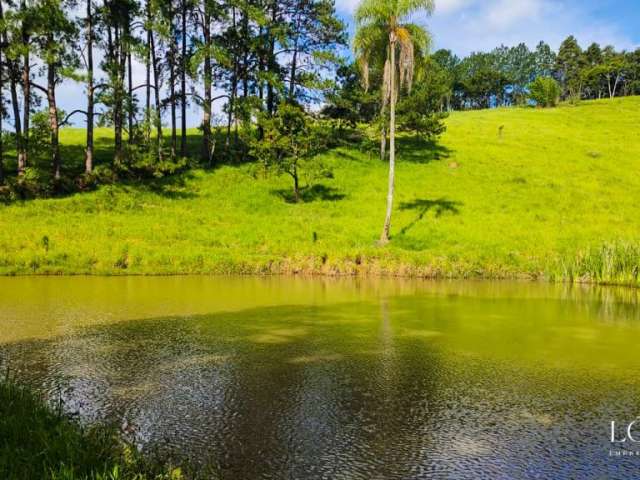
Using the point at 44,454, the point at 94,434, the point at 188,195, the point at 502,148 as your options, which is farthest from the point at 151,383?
the point at 502,148

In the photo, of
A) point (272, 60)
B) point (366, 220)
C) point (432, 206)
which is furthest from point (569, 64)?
point (366, 220)

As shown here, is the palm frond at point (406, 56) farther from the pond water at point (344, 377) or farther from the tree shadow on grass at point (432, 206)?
the pond water at point (344, 377)

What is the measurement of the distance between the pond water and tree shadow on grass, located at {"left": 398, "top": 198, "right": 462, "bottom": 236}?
16.8 meters

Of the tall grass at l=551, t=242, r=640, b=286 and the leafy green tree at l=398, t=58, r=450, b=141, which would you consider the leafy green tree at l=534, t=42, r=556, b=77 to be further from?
the tall grass at l=551, t=242, r=640, b=286

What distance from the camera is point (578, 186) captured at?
43.5 meters

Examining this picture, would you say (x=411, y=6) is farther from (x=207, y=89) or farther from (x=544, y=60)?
(x=544, y=60)

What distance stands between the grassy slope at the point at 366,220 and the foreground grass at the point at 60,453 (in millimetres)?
17961

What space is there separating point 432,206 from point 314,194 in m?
8.35

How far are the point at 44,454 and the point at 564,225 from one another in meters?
33.4

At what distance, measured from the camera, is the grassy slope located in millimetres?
25203

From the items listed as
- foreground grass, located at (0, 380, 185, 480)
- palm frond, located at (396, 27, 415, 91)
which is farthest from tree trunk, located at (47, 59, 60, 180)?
foreground grass, located at (0, 380, 185, 480)

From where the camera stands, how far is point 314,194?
3975 centimetres

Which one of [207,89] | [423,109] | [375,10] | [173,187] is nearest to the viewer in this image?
[375,10]

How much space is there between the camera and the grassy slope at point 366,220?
25.2 m
